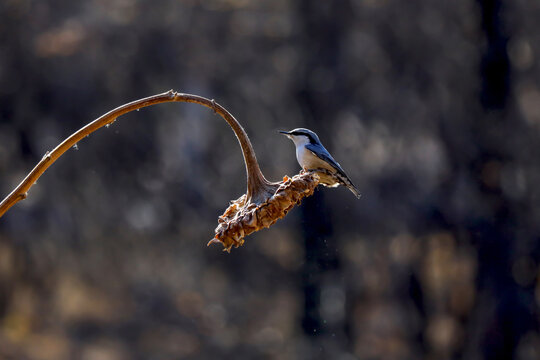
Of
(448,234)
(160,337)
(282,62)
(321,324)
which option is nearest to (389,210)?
(448,234)

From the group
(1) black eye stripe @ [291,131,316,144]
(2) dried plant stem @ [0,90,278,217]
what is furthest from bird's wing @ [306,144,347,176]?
(2) dried plant stem @ [0,90,278,217]

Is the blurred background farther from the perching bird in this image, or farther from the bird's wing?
the bird's wing

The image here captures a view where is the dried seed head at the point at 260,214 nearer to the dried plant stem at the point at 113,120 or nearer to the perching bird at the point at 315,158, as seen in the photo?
the dried plant stem at the point at 113,120

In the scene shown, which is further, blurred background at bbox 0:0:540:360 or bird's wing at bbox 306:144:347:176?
blurred background at bbox 0:0:540:360

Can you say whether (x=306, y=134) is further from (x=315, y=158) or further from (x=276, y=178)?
(x=276, y=178)

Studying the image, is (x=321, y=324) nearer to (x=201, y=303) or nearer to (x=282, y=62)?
(x=201, y=303)

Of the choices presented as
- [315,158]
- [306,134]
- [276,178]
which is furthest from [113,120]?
[276,178]

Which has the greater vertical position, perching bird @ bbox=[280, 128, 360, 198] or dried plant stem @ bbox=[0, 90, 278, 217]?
perching bird @ bbox=[280, 128, 360, 198]
